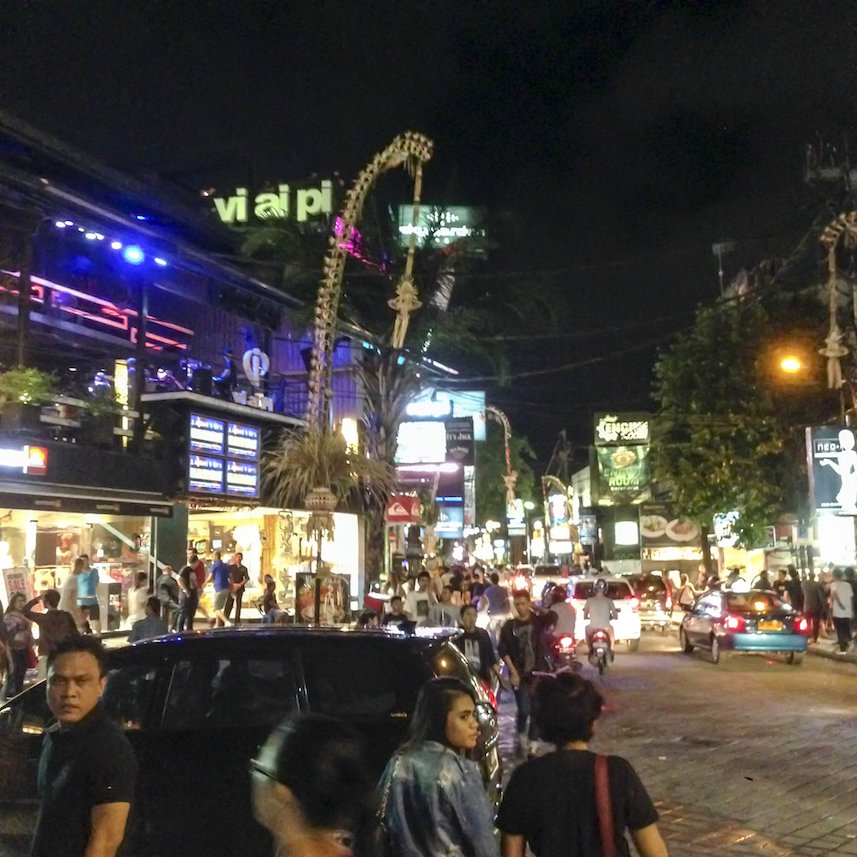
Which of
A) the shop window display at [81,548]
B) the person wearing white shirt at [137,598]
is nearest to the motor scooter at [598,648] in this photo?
the person wearing white shirt at [137,598]

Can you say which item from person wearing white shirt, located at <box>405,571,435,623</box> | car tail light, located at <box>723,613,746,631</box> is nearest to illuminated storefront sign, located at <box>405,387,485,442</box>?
person wearing white shirt, located at <box>405,571,435,623</box>

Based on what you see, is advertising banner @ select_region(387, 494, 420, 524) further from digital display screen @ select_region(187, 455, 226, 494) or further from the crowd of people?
the crowd of people

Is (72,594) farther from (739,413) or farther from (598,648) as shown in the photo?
(739,413)

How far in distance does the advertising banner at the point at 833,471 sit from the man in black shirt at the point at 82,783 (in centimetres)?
2295

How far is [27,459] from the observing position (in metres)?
17.2

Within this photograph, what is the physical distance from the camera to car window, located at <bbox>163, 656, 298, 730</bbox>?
20.2 ft

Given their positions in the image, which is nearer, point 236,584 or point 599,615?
point 599,615

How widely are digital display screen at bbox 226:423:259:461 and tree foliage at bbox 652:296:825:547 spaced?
16375 millimetres

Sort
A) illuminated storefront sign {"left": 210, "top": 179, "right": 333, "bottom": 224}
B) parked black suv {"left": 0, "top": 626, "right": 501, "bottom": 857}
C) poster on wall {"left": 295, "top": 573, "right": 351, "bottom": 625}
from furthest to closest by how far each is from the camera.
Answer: illuminated storefront sign {"left": 210, "top": 179, "right": 333, "bottom": 224}, poster on wall {"left": 295, "top": 573, "right": 351, "bottom": 625}, parked black suv {"left": 0, "top": 626, "right": 501, "bottom": 857}

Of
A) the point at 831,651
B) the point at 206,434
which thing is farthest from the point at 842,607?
the point at 206,434

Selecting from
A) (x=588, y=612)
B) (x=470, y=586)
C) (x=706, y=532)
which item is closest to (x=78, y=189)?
(x=470, y=586)

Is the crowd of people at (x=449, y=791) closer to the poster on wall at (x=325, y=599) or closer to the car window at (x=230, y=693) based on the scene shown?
the car window at (x=230, y=693)

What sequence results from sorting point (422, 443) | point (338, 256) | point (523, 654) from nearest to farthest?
point (523, 654) < point (338, 256) < point (422, 443)

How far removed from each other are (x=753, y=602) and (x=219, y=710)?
1705 cm
